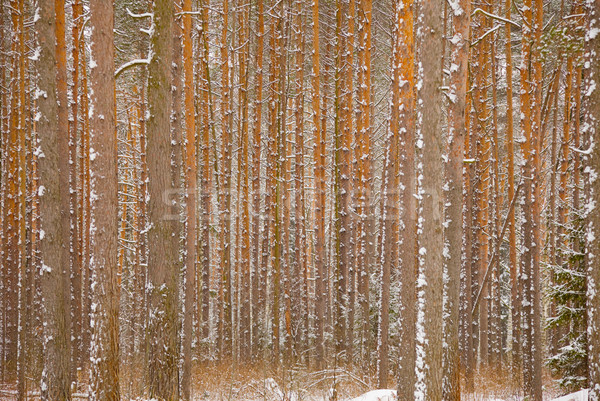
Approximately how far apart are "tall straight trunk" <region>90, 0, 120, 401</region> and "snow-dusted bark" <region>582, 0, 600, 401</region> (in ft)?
19.0

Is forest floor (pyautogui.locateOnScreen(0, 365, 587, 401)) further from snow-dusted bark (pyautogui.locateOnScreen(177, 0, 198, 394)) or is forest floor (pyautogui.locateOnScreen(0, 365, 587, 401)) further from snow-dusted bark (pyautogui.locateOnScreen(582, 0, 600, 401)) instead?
snow-dusted bark (pyautogui.locateOnScreen(582, 0, 600, 401))

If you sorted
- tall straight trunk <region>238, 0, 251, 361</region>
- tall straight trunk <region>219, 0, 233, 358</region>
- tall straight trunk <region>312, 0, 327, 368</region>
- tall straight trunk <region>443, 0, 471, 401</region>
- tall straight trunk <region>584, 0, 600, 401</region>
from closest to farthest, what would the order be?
tall straight trunk <region>584, 0, 600, 401</region> → tall straight trunk <region>443, 0, 471, 401</region> → tall straight trunk <region>312, 0, 327, 368</region> → tall straight trunk <region>219, 0, 233, 358</region> → tall straight trunk <region>238, 0, 251, 361</region>

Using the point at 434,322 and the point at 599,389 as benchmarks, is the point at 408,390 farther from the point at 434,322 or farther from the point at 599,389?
the point at 599,389

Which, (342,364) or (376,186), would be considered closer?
(342,364)

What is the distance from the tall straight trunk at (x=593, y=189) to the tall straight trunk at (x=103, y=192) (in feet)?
19.0

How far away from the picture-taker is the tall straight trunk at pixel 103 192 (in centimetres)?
591

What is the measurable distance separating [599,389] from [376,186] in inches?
1110

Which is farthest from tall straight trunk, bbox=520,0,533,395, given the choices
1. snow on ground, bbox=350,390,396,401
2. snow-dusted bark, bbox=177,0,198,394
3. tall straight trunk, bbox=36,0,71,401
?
tall straight trunk, bbox=36,0,71,401

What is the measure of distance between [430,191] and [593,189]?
78.0 inches

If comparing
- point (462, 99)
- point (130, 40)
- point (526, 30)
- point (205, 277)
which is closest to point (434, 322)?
point (462, 99)

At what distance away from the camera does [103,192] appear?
6.01m

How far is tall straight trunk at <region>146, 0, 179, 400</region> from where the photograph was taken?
6719mm

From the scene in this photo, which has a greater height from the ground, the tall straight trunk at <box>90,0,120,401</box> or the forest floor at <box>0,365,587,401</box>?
the tall straight trunk at <box>90,0,120,401</box>

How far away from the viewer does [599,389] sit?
5.12m
